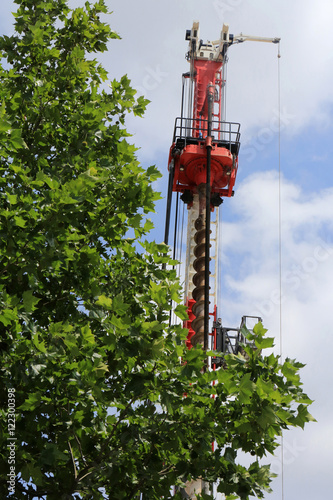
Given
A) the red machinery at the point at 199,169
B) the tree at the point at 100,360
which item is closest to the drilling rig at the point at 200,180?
the red machinery at the point at 199,169

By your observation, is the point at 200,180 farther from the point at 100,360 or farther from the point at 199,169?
the point at 100,360

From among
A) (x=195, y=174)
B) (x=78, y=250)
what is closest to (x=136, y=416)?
(x=78, y=250)

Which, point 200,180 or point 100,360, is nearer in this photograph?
point 100,360

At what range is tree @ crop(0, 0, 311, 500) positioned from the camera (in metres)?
6.67

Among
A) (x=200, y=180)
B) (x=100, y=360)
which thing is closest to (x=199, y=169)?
(x=200, y=180)

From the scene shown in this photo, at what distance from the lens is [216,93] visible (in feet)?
114

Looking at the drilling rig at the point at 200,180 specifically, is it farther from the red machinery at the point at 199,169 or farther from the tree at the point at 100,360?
the tree at the point at 100,360

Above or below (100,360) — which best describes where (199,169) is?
above

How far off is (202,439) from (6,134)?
428 cm

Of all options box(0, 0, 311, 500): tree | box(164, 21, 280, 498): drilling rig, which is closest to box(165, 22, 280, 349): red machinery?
box(164, 21, 280, 498): drilling rig

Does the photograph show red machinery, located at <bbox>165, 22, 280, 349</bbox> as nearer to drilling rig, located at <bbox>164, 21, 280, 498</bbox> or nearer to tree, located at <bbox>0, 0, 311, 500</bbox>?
drilling rig, located at <bbox>164, 21, 280, 498</bbox>

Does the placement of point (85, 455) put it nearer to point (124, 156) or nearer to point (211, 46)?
point (124, 156)

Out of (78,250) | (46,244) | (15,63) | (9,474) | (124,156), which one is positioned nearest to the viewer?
(9,474)

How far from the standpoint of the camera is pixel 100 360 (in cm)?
664
